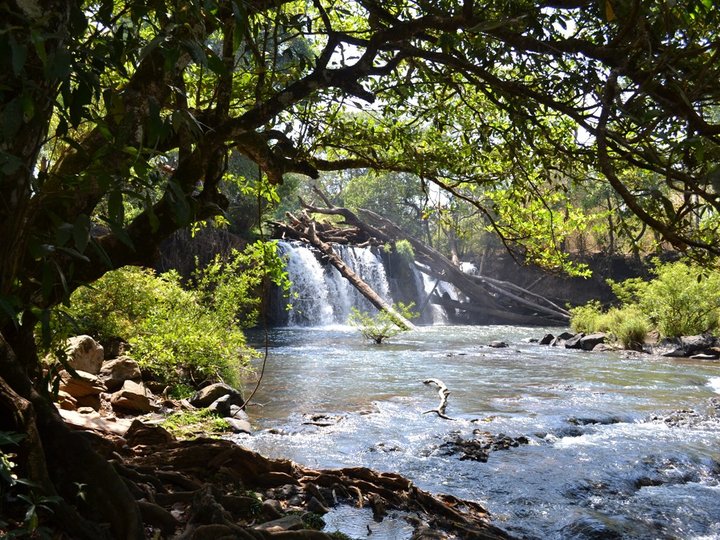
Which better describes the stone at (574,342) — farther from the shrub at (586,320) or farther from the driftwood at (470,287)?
the driftwood at (470,287)

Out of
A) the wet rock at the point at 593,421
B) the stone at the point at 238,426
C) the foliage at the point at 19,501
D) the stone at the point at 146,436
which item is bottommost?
the wet rock at the point at 593,421

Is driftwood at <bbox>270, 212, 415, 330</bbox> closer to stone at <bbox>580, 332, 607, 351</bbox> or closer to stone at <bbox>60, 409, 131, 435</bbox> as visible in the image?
stone at <bbox>580, 332, 607, 351</bbox>

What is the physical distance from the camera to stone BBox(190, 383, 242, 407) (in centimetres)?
892

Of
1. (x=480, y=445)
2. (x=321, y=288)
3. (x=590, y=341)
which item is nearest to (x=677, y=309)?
(x=590, y=341)

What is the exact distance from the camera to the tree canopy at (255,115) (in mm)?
1962

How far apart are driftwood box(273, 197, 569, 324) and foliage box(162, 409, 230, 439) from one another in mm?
22959

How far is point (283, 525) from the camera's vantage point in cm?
374

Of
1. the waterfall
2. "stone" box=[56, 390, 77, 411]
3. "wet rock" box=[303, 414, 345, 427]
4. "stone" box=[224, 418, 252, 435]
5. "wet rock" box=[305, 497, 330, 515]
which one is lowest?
"wet rock" box=[303, 414, 345, 427]

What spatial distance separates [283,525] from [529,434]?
5732 millimetres

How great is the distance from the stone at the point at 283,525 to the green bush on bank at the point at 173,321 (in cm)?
546

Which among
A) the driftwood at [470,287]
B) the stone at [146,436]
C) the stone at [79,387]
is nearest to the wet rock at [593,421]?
the stone at [146,436]

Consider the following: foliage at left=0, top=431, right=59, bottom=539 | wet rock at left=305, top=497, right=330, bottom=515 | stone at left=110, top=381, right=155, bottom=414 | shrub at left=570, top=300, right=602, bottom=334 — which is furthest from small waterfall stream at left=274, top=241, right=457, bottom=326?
foliage at left=0, top=431, right=59, bottom=539

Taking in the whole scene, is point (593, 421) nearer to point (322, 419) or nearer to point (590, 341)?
point (322, 419)

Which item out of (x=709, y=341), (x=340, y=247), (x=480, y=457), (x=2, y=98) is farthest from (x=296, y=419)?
(x=340, y=247)
